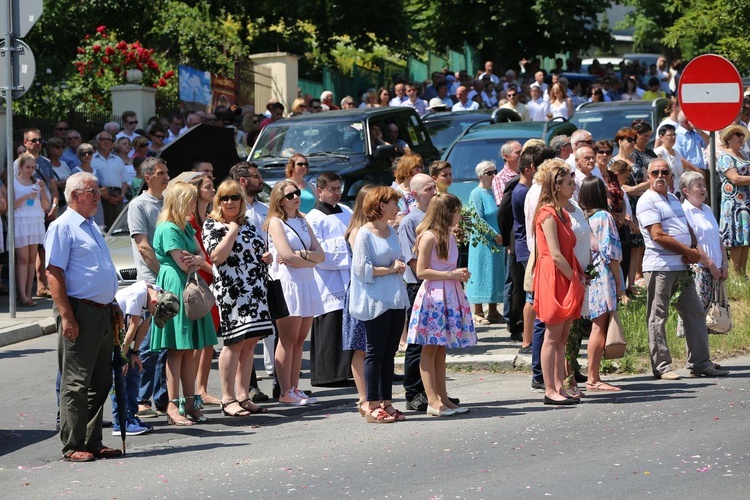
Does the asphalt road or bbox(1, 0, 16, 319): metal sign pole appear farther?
bbox(1, 0, 16, 319): metal sign pole

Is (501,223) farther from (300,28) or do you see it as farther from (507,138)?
(300,28)

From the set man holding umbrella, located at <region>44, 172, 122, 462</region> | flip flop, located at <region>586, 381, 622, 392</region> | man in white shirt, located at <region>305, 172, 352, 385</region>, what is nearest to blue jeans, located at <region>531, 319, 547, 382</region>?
flip flop, located at <region>586, 381, 622, 392</region>

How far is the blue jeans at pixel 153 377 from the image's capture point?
1053 centimetres

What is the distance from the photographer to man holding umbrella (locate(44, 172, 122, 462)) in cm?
900

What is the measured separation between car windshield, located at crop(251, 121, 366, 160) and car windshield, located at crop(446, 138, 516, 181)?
4.39ft

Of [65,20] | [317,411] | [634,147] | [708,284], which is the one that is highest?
[65,20]

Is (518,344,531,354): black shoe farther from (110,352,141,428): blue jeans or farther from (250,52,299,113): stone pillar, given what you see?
(250,52,299,113): stone pillar

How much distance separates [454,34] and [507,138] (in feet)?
95.9

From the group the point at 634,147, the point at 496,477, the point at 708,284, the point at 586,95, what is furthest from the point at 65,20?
the point at 496,477

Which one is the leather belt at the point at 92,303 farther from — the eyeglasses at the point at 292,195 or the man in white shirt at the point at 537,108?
the man in white shirt at the point at 537,108

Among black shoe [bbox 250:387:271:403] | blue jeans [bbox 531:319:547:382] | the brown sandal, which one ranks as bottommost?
black shoe [bbox 250:387:271:403]

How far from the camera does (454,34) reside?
48188 millimetres

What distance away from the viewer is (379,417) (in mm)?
10023

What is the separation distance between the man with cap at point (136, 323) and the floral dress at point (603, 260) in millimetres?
3537
